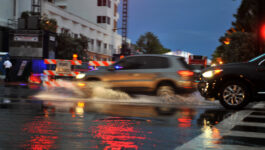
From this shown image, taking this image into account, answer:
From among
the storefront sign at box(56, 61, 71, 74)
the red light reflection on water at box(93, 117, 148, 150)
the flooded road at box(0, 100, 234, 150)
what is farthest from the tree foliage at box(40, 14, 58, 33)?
the red light reflection on water at box(93, 117, 148, 150)

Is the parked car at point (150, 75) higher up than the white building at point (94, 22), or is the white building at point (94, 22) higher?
the white building at point (94, 22)

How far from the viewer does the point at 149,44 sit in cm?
10669

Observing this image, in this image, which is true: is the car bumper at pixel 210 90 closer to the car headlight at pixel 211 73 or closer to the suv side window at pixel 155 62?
the car headlight at pixel 211 73

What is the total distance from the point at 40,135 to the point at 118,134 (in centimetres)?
127

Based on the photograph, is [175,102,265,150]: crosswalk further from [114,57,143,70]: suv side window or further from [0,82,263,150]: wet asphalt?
[114,57,143,70]: suv side window

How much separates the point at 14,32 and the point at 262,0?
1491 centimetres

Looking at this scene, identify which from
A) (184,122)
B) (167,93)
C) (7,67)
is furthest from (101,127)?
(7,67)

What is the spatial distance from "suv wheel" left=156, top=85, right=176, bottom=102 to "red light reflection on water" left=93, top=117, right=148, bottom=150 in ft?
16.7

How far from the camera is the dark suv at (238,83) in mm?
10961

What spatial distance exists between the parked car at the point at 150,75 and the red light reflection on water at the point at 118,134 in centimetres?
517

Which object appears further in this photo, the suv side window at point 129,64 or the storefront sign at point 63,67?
the storefront sign at point 63,67

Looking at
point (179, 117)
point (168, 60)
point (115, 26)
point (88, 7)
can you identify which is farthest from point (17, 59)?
point (115, 26)

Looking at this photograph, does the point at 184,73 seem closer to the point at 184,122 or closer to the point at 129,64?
the point at 129,64

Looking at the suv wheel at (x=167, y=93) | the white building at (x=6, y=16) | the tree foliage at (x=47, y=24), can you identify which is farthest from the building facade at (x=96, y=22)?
the suv wheel at (x=167, y=93)
